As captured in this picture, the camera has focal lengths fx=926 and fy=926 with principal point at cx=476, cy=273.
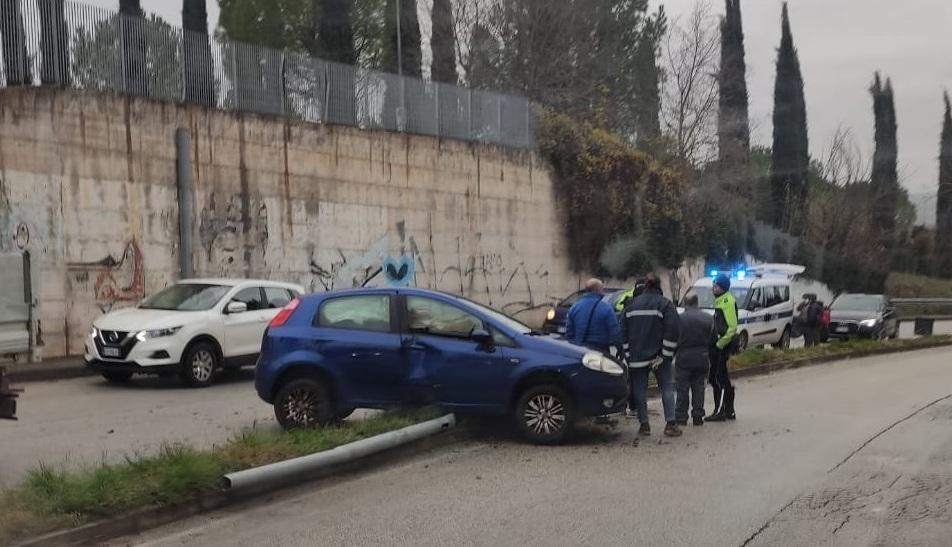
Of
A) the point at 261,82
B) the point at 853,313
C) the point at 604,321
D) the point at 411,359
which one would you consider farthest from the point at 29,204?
the point at 853,313

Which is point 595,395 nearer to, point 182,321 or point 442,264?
point 182,321

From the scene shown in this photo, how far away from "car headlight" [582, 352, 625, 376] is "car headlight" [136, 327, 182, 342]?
6972mm

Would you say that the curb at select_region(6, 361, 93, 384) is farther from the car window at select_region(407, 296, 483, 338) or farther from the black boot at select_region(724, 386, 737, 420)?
the black boot at select_region(724, 386, 737, 420)

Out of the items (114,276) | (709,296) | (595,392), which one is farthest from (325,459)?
(709,296)

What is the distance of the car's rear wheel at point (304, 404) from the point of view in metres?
9.17

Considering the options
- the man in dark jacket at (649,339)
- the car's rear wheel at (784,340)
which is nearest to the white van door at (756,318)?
the car's rear wheel at (784,340)

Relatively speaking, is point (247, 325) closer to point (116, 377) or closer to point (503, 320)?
point (116, 377)

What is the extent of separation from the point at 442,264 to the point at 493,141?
394 cm

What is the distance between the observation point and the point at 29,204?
1553cm

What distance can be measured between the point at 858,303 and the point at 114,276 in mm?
19599

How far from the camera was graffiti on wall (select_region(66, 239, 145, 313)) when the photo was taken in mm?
16219

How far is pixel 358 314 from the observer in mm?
9375

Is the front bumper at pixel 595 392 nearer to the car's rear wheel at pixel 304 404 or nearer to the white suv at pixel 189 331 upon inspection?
the car's rear wheel at pixel 304 404

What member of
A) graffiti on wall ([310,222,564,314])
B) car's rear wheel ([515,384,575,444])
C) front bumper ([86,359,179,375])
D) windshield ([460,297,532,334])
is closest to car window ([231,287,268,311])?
front bumper ([86,359,179,375])
